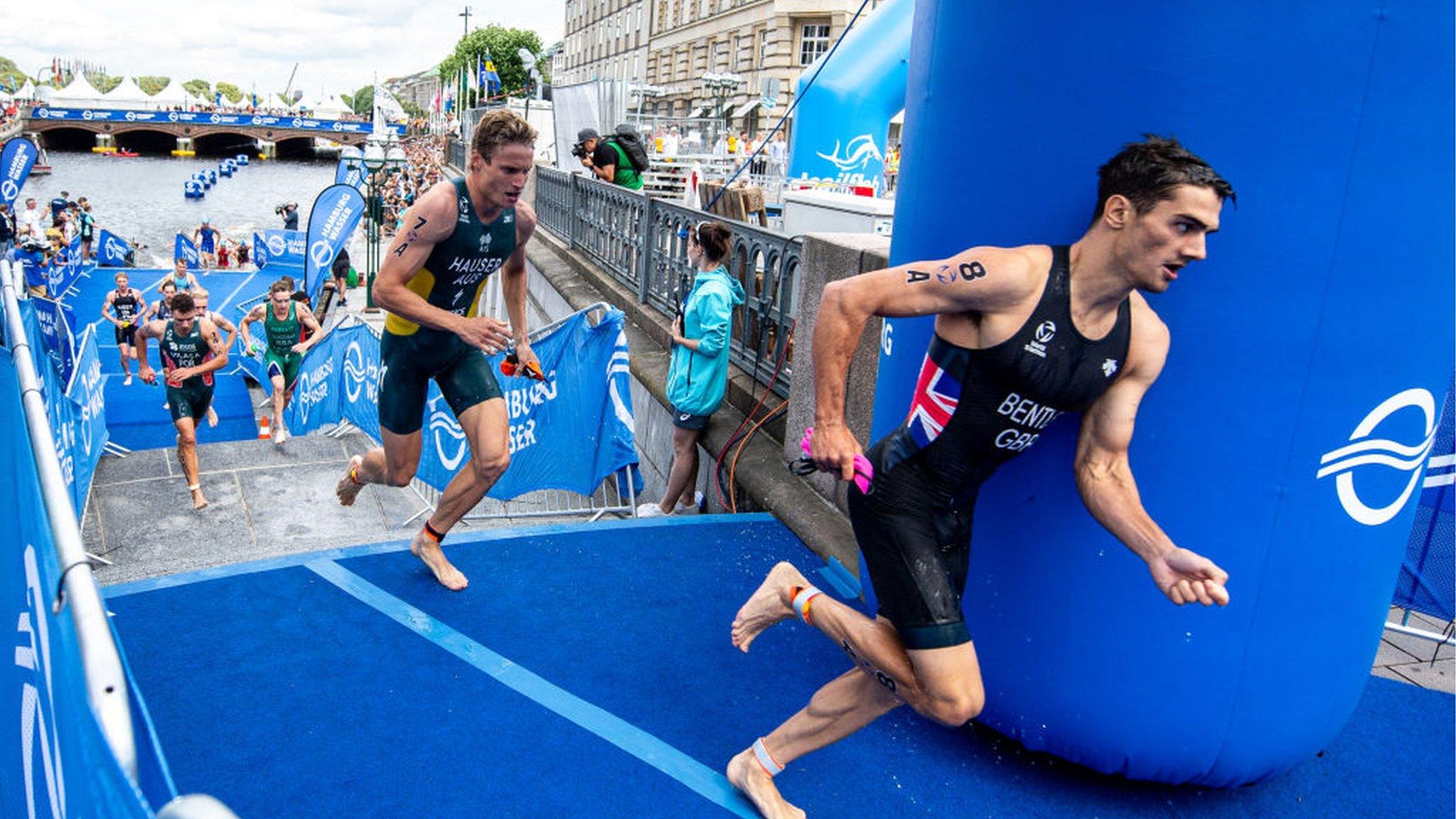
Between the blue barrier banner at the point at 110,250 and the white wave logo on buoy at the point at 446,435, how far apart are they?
25.0 metres

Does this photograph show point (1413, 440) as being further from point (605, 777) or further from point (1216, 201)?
point (605, 777)

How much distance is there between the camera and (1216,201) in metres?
2.46

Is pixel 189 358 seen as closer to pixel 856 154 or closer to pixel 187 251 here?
pixel 856 154

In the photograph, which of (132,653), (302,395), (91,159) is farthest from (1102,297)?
(91,159)

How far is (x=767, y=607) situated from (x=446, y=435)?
4.96 meters

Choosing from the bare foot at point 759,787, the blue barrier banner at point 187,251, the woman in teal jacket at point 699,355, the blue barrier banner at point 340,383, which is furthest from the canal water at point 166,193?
the bare foot at point 759,787

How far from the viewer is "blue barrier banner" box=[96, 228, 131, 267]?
27.7 m

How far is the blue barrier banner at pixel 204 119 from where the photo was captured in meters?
106

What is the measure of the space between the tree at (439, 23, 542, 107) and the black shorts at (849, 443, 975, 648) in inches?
4548

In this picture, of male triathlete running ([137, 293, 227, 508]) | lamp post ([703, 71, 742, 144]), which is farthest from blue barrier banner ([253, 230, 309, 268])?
lamp post ([703, 71, 742, 144])

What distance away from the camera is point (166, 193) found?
264ft

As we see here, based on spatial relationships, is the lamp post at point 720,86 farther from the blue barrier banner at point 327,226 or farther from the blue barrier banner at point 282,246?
the blue barrier banner at point 327,226

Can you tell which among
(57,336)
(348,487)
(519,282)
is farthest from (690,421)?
(57,336)

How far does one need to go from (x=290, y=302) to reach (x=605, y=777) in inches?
518
